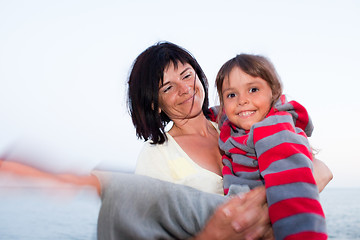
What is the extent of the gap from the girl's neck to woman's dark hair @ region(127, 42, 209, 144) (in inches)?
5.3

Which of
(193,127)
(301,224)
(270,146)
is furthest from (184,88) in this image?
(301,224)

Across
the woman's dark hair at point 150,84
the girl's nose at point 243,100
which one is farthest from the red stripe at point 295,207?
the woman's dark hair at point 150,84

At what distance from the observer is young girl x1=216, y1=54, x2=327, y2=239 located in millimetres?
1498

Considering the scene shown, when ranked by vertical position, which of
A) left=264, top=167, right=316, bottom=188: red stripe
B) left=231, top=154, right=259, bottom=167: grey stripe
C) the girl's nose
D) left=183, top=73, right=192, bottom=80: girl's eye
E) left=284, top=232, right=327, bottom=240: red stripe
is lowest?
left=284, top=232, right=327, bottom=240: red stripe

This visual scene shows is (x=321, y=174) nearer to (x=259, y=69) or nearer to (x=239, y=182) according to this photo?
(x=239, y=182)

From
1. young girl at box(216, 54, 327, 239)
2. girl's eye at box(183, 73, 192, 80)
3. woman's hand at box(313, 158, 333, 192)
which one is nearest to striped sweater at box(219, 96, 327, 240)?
young girl at box(216, 54, 327, 239)

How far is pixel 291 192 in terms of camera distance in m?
1.54

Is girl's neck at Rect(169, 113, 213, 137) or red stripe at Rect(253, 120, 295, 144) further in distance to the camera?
girl's neck at Rect(169, 113, 213, 137)

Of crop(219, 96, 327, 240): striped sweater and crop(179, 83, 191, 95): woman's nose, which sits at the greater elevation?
crop(179, 83, 191, 95): woman's nose

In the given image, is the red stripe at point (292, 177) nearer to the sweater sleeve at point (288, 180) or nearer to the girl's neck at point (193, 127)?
the sweater sleeve at point (288, 180)

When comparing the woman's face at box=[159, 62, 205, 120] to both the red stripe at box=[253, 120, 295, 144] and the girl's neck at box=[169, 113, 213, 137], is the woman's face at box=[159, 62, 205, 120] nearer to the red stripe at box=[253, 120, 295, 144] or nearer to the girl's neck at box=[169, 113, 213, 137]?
the girl's neck at box=[169, 113, 213, 137]

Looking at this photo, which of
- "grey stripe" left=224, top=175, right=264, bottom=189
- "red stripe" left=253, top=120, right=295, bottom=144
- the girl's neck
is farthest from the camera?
the girl's neck

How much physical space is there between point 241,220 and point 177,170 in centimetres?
77

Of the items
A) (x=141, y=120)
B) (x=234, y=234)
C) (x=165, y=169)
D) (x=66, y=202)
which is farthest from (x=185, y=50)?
(x=66, y=202)
